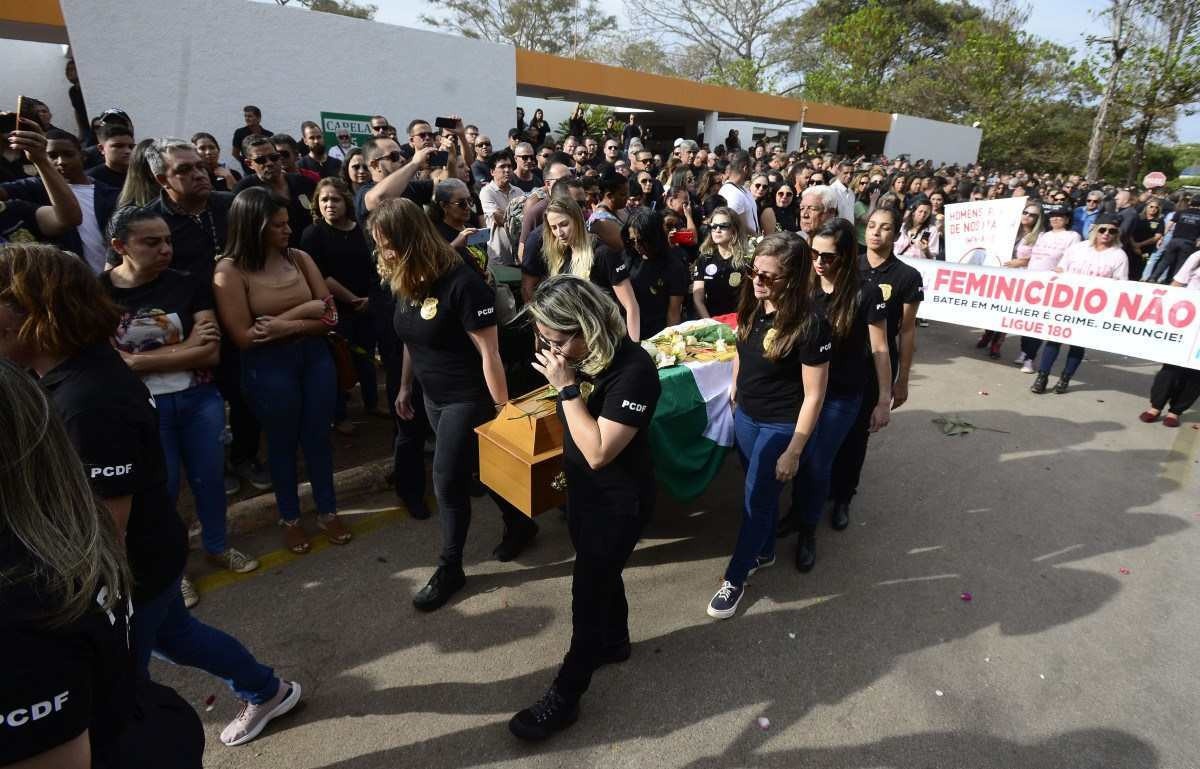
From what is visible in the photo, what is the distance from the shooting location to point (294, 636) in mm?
3156

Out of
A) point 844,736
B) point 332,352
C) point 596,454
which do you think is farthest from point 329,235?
point 844,736

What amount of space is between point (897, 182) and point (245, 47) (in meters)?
11.3

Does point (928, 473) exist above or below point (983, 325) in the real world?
below

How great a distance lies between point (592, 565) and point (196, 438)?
2264mm

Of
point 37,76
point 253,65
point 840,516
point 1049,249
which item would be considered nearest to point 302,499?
point 840,516

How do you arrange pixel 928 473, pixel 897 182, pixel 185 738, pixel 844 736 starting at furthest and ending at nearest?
pixel 897 182 < pixel 928 473 < pixel 844 736 < pixel 185 738

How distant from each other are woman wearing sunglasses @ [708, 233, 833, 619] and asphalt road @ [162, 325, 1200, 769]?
51 centimetres

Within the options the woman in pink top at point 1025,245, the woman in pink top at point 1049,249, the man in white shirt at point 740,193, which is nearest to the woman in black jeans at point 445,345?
the man in white shirt at point 740,193

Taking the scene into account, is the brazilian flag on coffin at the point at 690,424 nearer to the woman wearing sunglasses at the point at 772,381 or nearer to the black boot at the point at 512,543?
the woman wearing sunglasses at the point at 772,381

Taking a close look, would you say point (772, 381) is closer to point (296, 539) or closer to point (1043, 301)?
point (296, 539)

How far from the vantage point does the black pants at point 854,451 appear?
3.98m

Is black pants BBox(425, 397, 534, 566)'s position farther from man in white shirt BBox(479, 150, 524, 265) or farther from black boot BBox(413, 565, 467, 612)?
man in white shirt BBox(479, 150, 524, 265)

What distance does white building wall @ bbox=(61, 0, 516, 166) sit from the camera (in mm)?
8922

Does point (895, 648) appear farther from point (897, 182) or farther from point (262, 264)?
point (897, 182)
